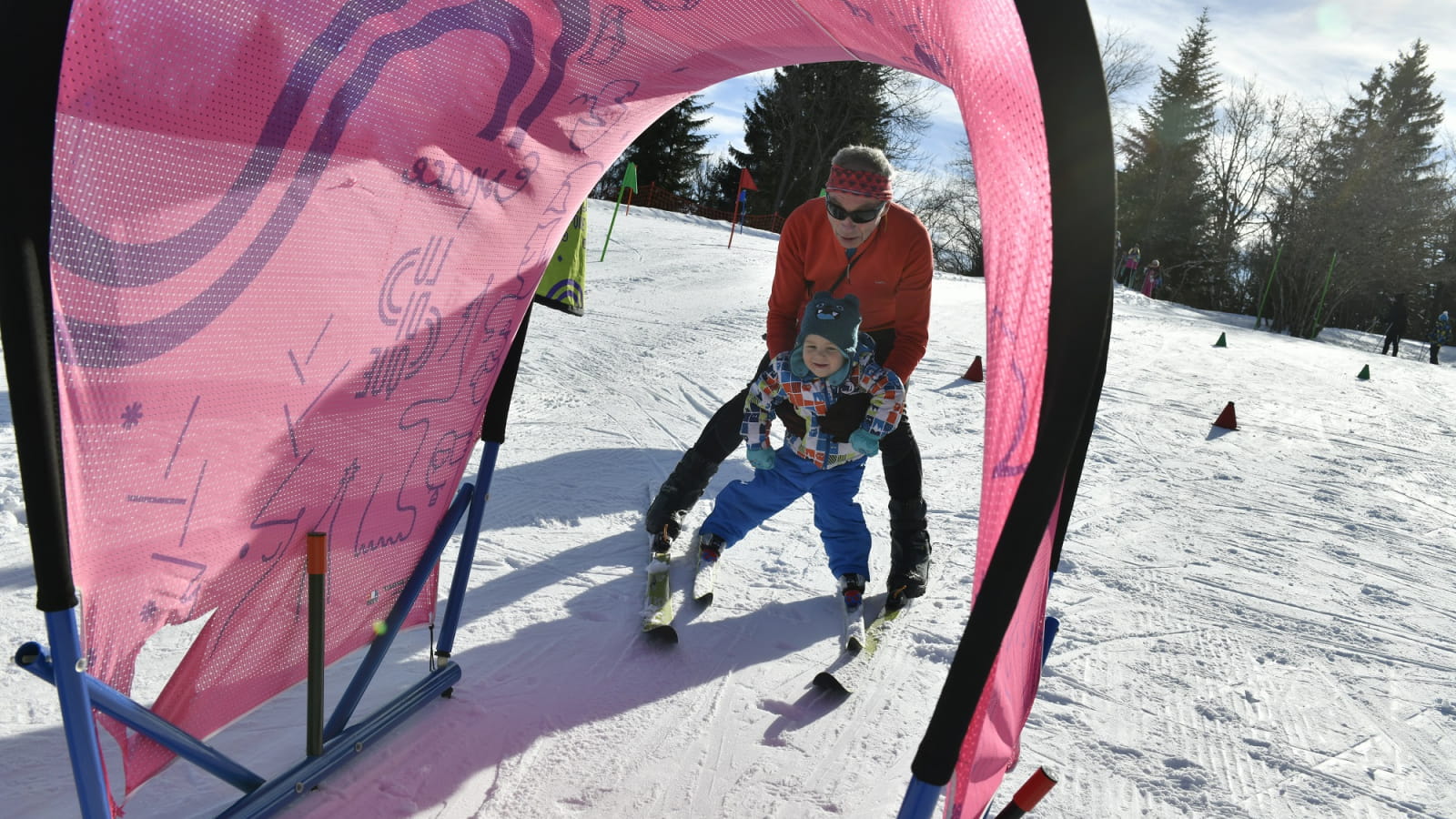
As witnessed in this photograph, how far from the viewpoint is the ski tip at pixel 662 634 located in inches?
125

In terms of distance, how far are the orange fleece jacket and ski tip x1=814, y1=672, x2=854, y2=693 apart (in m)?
1.09

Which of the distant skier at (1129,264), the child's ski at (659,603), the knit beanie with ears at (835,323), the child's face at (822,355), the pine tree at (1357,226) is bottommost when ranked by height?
the child's ski at (659,603)

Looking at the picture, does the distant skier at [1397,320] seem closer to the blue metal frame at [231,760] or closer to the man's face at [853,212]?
the man's face at [853,212]

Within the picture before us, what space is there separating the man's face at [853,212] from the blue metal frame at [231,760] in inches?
52.7

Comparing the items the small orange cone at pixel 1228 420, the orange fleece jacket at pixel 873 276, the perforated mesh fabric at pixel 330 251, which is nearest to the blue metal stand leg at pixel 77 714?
the perforated mesh fabric at pixel 330 251

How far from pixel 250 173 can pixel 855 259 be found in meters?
2.05

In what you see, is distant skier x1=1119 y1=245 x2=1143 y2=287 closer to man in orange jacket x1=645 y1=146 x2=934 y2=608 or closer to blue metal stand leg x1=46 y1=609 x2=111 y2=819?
man in orange jacket x1=645 y1=146 x2=934 y2=608

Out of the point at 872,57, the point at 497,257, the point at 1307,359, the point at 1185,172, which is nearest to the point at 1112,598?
the point at 872,57

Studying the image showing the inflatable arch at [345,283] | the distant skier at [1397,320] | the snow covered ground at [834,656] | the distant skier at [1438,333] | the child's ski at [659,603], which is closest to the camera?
the inflatable arch at [345,283]

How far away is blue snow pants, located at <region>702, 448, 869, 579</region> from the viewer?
10.6 feet

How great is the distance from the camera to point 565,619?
10.9 ft

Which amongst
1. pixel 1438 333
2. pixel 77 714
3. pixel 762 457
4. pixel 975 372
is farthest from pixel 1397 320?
pixel 77 714

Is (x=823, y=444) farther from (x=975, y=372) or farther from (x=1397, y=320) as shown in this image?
(x=1397, y=320)

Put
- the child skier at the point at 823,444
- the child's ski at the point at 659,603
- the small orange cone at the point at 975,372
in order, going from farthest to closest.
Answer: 1. the small orange cone at the point at 975,372
2. the child's ski at the point at 659,603
3. the child skier at the point at 823,444
